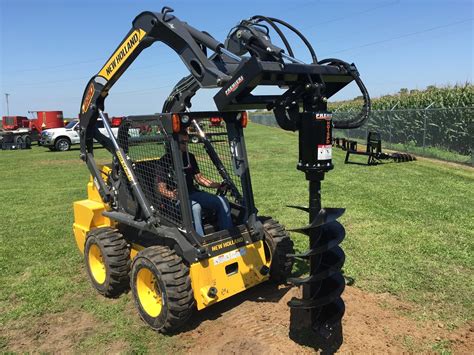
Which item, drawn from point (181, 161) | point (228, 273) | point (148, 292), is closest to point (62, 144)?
point (148, 292)

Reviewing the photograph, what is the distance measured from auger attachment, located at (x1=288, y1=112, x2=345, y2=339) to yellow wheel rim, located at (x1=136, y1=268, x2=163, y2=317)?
140 cm

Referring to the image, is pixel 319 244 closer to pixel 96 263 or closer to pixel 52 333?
pixel 52 333

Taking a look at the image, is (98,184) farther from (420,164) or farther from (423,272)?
(420,164)

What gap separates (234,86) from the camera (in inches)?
125

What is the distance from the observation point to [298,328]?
384 centimetres

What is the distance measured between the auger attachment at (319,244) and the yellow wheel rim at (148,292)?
1403mm

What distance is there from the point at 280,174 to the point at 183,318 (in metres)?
9.35

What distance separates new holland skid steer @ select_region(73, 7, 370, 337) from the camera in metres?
3.19

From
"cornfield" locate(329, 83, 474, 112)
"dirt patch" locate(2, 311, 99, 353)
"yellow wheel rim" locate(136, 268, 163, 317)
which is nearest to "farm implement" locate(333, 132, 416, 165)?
"cornfield" locate(329, 83, 474, 112)

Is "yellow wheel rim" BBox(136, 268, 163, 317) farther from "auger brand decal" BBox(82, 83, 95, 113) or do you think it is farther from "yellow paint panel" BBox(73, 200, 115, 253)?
"auger brand decal" BBox(82, 83, 95, 113)

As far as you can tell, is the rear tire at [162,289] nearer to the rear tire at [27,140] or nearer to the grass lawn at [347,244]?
the grass lawn at [347,244]

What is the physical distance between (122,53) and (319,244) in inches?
116

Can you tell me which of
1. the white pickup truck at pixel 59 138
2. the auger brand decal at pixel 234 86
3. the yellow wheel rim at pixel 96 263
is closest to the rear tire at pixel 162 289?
the yellow wheel rim at pixel 96 263

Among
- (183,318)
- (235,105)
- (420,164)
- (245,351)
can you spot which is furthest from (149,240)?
(420,164)
